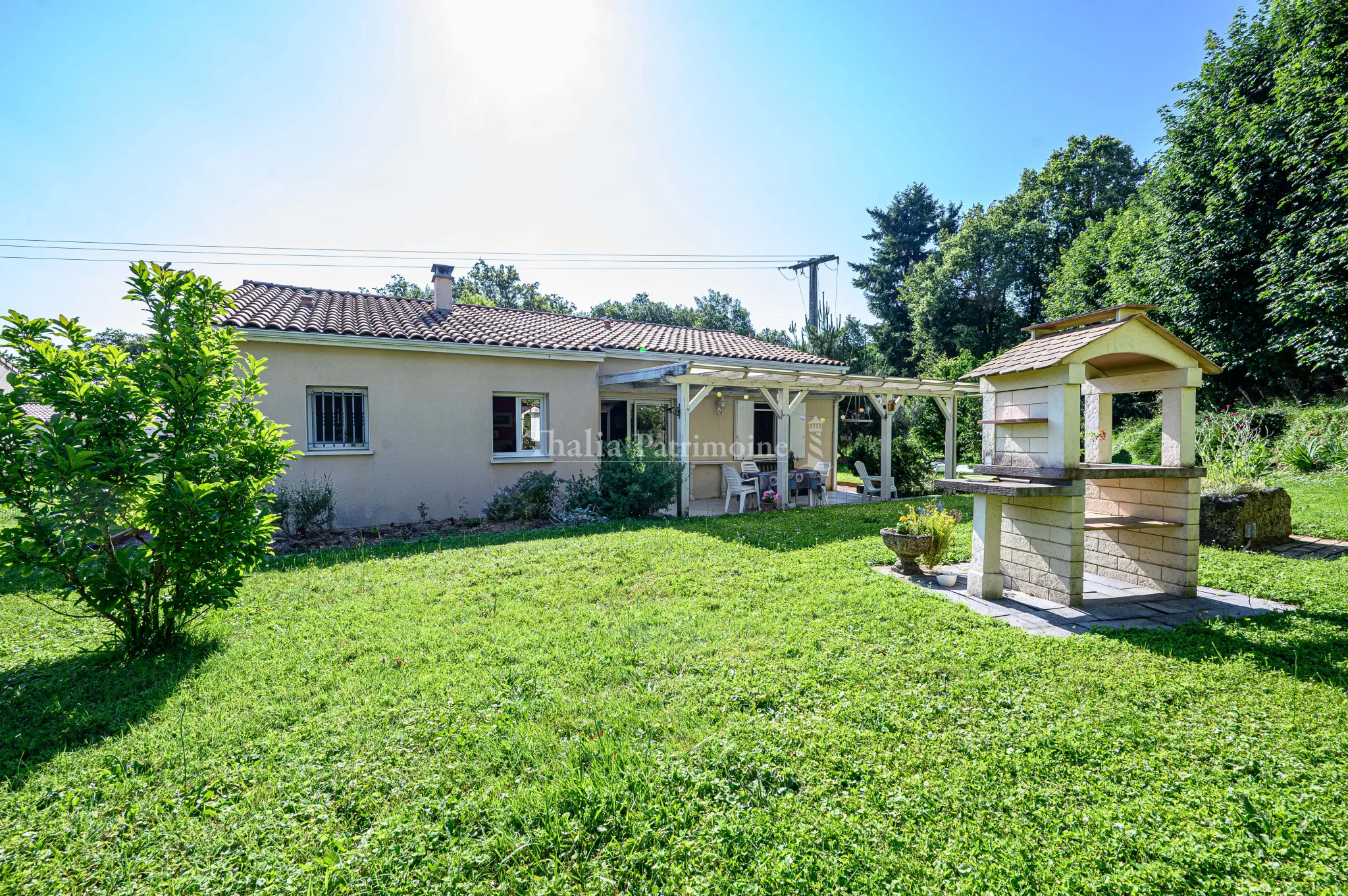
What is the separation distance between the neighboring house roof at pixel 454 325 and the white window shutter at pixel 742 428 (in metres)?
1.33

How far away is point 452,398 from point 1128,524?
1014 cm

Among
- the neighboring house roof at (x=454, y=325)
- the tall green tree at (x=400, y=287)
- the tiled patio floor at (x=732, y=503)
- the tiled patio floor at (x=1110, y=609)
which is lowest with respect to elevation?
the tiled patio floor at (x=1110, y=609)

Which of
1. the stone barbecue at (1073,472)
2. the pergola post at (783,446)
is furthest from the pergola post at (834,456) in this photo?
the stone barbecue at (1073,472)

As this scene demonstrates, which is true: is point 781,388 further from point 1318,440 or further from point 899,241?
point 899,241

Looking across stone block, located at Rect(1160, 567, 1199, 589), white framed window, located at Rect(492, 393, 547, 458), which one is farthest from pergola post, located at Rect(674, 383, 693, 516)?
stone block, located at Rect(1160, 567, 1199, 589)

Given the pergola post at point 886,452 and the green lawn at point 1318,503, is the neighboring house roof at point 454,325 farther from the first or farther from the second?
the green lawn at point 1318,503

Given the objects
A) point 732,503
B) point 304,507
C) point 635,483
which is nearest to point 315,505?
point 304,507

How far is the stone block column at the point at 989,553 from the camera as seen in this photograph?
5469 mm

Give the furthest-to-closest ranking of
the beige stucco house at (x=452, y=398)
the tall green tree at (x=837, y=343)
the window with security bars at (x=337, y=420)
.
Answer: the tall green tree at (x=837, y=343), the window with security bars at (x=337, y=420), the beige stucco house at (x=452, y=398)

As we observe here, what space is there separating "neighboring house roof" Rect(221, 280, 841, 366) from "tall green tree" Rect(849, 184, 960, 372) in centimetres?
2045

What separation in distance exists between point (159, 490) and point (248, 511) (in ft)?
1.82

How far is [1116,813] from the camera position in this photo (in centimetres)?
245

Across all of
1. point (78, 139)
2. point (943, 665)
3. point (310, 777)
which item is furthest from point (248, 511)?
point (78, 139)

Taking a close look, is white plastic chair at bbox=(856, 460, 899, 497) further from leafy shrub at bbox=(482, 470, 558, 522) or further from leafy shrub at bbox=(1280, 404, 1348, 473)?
leafy shrub at bbox=(1280, 404, 1348, 473)
